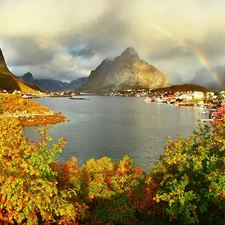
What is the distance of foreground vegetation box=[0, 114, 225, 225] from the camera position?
11352mm

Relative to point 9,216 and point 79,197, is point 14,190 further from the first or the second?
point 79,197

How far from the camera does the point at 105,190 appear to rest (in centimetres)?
1995

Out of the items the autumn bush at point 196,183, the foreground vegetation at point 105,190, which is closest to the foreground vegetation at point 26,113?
the foreground vegetation at point 105,190

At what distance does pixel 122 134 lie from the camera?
262 ft

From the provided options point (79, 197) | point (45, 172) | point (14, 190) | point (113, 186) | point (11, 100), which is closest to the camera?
point (14, 190)

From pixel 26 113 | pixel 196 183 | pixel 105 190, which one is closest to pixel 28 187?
pixel 105 190

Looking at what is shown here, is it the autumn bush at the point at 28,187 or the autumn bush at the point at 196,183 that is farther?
the autumn bush at the point at 196,183

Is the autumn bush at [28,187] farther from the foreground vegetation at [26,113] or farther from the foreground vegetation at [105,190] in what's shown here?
the foreground vegetation at [26,113]

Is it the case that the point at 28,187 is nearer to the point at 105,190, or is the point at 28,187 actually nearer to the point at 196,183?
the point at 105,190

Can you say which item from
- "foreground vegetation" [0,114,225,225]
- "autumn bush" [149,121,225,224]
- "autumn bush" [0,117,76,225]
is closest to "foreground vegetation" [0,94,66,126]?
"foreground vegetation" [0,114,225,225]

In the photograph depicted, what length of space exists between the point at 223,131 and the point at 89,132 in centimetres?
6697

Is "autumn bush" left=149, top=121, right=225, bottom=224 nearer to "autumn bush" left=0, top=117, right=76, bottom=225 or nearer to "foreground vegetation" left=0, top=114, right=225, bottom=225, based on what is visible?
"foreground vegetation" left=0, top=114, right=225, bottom=225

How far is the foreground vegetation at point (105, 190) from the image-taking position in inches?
447

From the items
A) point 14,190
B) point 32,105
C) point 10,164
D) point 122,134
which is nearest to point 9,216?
point 14,190
